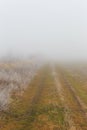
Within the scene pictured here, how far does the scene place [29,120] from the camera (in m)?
18.4

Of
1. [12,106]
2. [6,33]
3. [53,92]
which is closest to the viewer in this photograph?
[12,106]

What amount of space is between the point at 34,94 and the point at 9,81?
4.61 metres

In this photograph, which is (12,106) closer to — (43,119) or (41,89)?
Answer: (43,119)

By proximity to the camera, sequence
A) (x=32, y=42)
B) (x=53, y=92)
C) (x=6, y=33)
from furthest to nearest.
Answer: (x=32, y=42) < (x=6, y=33) < (x=53, y=92)

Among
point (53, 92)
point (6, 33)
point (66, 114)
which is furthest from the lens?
point (6, 33)

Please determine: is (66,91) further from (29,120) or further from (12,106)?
(29,120)

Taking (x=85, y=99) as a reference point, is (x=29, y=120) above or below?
above

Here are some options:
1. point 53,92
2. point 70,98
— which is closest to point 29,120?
point 70,98

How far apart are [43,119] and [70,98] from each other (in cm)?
740

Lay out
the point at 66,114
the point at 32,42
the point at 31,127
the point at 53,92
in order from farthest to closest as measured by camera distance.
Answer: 1. the point at 32,42
2. the point at 53,92
3. the point at 66,114
4. the point at 31,127

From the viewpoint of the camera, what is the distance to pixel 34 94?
26766 millimetres

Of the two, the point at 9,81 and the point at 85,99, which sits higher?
the point at 9,81

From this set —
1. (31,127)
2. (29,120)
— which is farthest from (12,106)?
(31,127)

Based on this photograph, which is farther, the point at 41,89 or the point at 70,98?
the point at 41,89
